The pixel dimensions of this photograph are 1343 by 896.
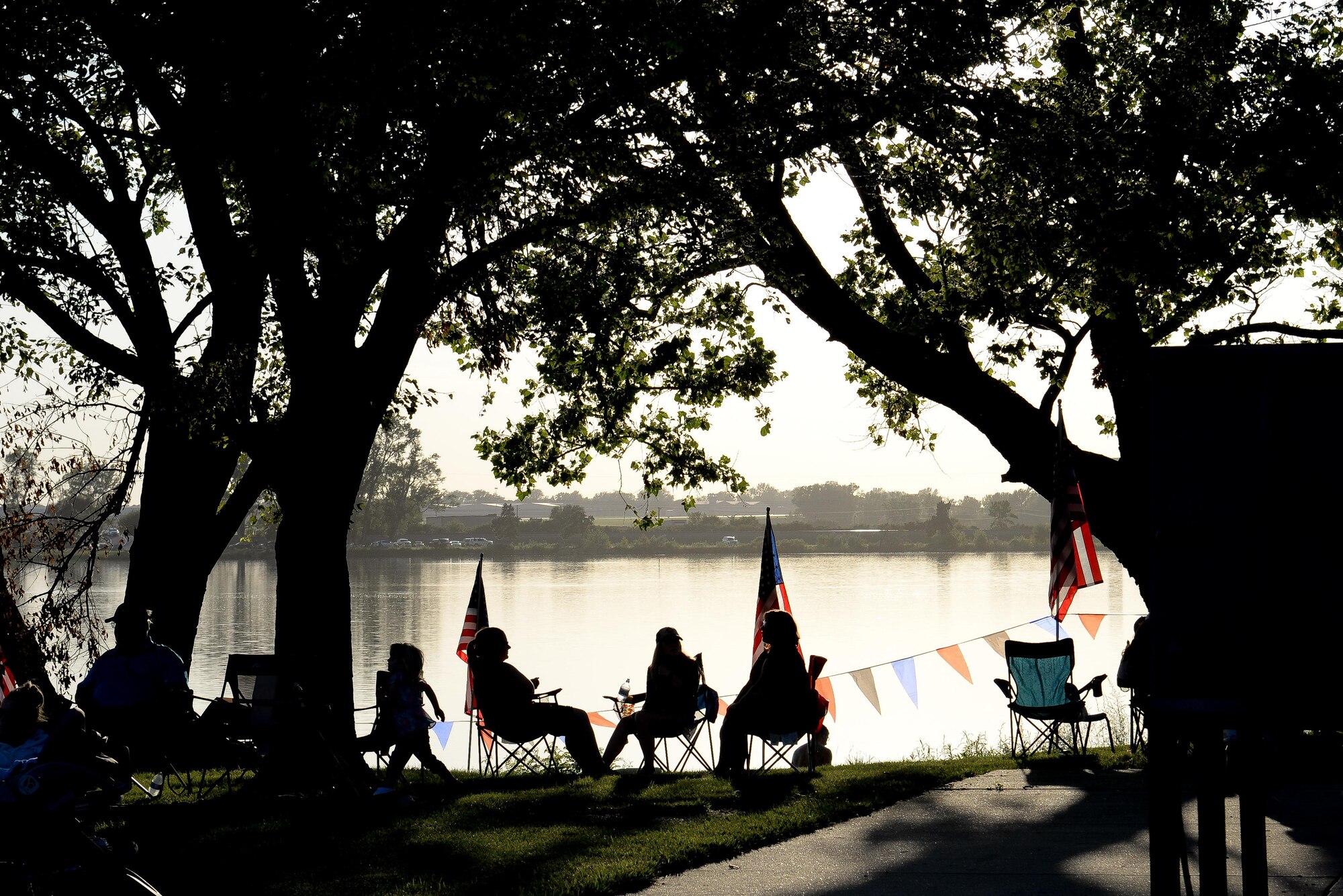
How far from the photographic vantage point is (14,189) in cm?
1096

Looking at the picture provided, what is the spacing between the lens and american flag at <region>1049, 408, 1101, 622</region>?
36.5 ft

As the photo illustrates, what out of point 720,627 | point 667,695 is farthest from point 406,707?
point 720,627

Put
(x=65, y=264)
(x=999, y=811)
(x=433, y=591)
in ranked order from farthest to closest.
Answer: (x=433, y=591) → (x=65, y=264) → (x=999, y=811)

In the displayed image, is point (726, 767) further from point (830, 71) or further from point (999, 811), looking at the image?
point (830, 71)

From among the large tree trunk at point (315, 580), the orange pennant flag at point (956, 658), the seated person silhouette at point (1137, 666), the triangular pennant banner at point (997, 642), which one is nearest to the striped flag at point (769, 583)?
the orange pennant flag at point (956, 658)

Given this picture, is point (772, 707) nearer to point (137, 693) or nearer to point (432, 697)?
point (432, 697)

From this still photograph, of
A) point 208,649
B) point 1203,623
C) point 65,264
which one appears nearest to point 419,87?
point 65,264

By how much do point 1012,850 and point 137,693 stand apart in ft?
19.1

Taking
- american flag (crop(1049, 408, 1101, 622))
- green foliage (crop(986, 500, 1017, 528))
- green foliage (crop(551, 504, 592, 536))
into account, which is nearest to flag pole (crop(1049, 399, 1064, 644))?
A: american flag (crop(1049, 408, 1101, 622))

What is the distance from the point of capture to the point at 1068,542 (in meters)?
11.1

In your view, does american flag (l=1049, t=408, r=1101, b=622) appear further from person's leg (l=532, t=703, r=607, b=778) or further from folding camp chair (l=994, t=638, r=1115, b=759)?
person's leg (l=532, t=703, r=607, b=778)

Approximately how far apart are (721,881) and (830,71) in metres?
6.71

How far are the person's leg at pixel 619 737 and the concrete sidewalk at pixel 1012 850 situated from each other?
2.64 meters

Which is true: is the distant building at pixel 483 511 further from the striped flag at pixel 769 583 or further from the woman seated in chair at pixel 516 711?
the woman seated in chair at pixel 516 711
